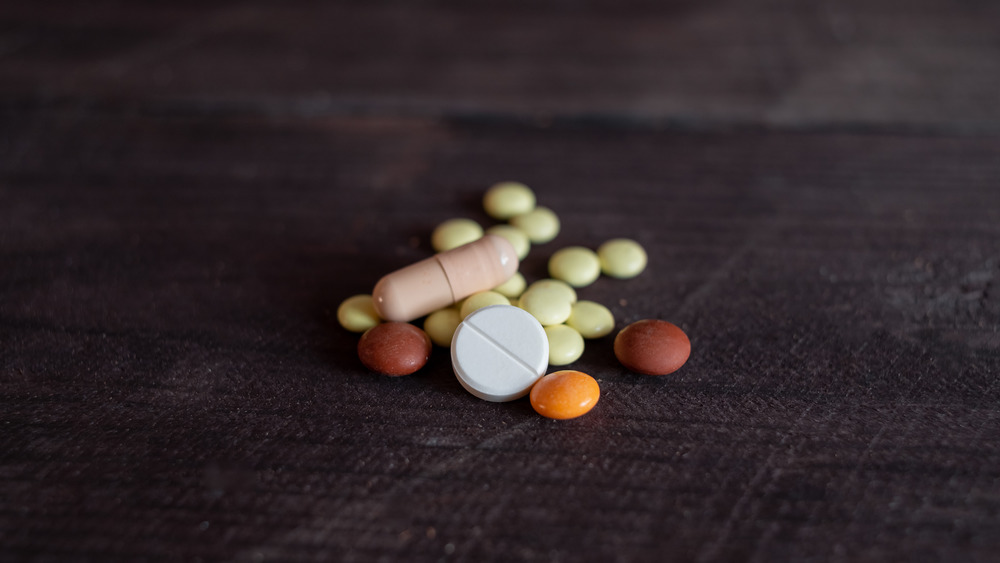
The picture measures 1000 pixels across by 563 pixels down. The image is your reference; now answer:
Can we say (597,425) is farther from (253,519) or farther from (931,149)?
(931,149)

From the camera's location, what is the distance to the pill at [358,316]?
36.8 inches

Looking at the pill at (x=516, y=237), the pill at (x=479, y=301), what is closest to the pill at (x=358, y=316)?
the pill at (x=479, y=301)

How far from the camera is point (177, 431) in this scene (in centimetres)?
82

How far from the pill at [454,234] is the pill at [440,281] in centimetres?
12

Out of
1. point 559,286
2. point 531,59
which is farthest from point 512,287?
point 531,59

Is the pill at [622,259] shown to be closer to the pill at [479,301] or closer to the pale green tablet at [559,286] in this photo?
the pale green tablet at [559,286]

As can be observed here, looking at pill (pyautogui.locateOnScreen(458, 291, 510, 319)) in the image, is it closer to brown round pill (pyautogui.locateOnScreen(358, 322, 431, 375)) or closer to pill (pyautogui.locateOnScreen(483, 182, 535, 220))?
brown round pill (pyautogui.locateOnScreen(358, 322, 431, 375))

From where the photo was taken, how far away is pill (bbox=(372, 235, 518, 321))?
35.3 inches

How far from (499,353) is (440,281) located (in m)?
0.13

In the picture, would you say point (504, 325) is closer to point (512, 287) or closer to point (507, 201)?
point (512, 287)

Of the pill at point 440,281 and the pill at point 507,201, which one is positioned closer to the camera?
the pill at point 440,281

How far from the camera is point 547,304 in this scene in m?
0.93

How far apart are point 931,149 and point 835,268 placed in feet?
1.37

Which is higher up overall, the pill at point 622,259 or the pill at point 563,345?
the pill at point 622,259
